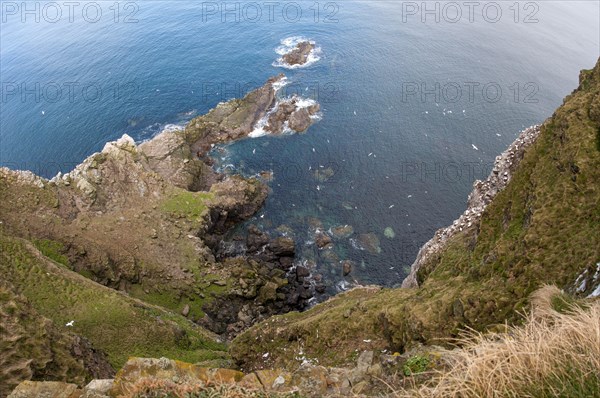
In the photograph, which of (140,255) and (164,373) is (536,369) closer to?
(164,373)

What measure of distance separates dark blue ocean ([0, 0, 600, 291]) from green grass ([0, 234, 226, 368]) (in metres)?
23.7

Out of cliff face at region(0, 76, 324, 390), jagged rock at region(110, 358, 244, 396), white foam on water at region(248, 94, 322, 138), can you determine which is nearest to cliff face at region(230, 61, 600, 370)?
jagged rock at region(110, 358, 244, 396)

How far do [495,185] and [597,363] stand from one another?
31.0 meters

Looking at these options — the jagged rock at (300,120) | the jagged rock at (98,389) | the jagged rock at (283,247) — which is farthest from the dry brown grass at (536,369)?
the jagged rock at (300,120)

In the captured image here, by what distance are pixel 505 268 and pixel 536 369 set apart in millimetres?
12502

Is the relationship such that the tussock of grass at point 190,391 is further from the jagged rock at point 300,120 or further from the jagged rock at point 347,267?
the jagged rock at point 300,120

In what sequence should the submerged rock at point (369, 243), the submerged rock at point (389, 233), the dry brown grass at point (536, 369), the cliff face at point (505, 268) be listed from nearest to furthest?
the dry brown grass at point (536, 369)
the cliff face at point (505, 268)
the submerged rock at point (369, 243)
the submerged rock at point (389, 233)

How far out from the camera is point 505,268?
1833cm

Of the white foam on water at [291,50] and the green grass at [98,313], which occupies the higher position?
the white foam on water at [291,50]

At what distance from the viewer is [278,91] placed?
86.8 meters

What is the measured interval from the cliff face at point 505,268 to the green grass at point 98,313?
6.99 meters

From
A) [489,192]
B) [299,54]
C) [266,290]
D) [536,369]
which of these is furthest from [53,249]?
[299,54]

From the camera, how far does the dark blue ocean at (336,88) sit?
204 feet

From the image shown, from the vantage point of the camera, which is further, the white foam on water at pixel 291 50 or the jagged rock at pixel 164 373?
the white foam on water at pixel 291 50
